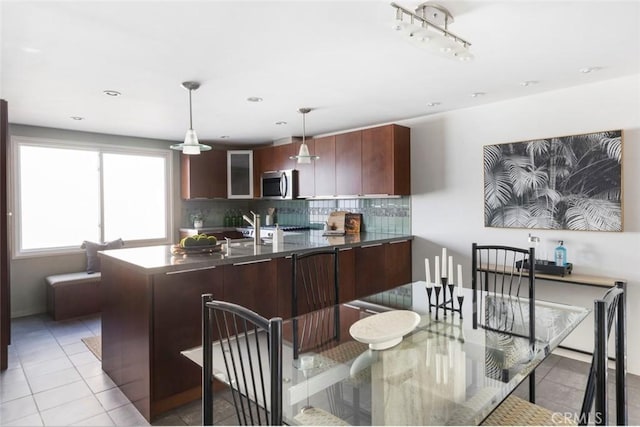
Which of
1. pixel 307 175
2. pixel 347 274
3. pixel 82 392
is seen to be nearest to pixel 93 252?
pixel 82 392

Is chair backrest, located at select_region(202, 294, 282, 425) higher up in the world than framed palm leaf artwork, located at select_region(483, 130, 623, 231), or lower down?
A: lower down

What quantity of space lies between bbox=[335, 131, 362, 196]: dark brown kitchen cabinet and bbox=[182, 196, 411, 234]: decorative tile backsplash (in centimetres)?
41

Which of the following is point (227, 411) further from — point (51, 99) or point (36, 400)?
point (51, 99)

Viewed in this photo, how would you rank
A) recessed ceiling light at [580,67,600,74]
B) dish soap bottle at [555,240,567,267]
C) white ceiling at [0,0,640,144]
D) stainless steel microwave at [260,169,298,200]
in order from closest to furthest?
1. white ceiling at [0,0,640,144]
2. recessed ceiling light at [580,67,600,74]
3. dish soap bottle at [555,240,567,267]
4. stainless steel microwave at [260,169,298,200]

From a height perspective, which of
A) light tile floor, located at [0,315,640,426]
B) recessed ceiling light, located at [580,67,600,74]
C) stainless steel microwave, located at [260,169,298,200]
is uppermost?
recessed ceiling light, located at [580,67,600,74]

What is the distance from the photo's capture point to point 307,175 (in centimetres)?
495

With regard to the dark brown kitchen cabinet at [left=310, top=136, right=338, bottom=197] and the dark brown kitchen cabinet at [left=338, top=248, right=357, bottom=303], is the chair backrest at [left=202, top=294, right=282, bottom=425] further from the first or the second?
the dark brown kitchen cabinet at [left=310, top=136, right=338, bottom=197]

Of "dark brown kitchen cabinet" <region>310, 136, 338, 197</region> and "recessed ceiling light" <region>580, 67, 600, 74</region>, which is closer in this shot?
"recessed ceiling light" <region>580, 67, 600, 74</region>

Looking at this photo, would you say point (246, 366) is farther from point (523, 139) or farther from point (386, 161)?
point (523, 139)

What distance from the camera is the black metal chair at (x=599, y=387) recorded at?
1210 millimetres

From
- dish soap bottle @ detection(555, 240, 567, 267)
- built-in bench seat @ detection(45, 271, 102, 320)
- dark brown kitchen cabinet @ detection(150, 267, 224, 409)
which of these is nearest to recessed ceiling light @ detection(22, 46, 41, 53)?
dark brown kitchen cabinet @ detection(150, 267, 224, 409)

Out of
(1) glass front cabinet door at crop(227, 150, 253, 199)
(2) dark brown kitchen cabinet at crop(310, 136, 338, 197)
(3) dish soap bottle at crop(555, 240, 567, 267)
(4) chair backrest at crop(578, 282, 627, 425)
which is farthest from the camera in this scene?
(1) glass front cabinet door at crop(227, 150, 253, 199)

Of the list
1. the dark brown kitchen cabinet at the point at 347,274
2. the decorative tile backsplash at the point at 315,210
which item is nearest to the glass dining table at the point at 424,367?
the dark brown kitchen cabinet at the point at 347,274

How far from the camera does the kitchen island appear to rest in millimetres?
2256
